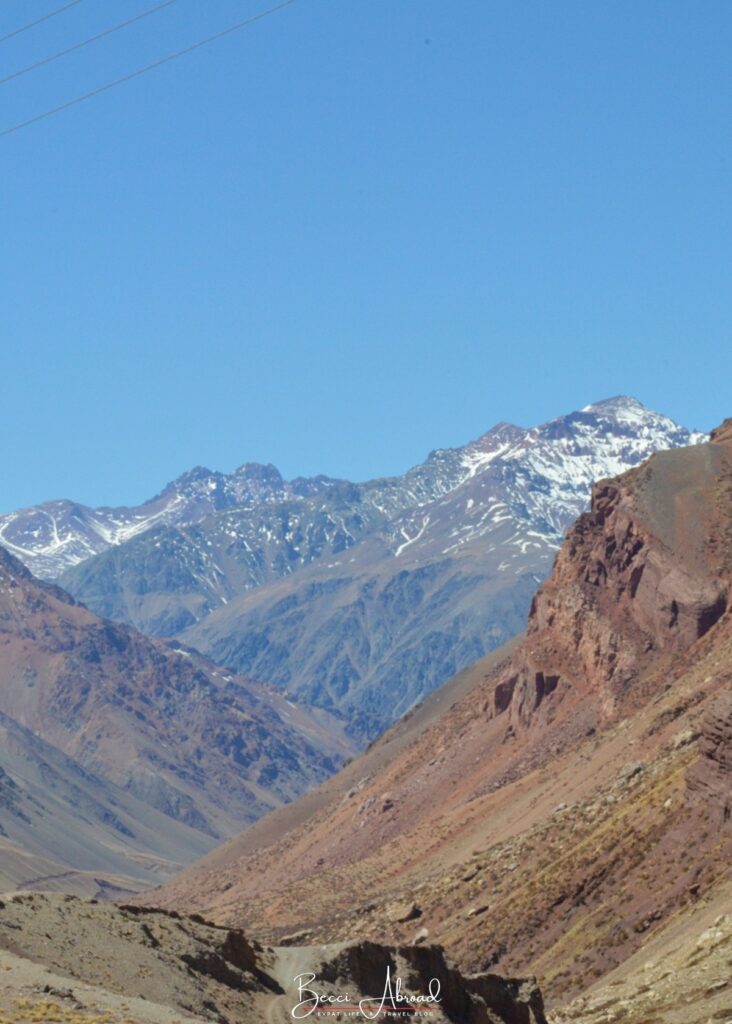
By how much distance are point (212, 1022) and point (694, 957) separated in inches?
776

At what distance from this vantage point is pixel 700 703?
107 meters

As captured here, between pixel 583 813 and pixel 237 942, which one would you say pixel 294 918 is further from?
pixel 237 942

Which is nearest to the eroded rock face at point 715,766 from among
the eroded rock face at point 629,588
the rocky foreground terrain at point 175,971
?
the rocky foreground terrain at point 175,971

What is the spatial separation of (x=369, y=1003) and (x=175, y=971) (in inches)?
206

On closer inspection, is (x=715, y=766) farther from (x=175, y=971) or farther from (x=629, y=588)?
(x=629, y=588)

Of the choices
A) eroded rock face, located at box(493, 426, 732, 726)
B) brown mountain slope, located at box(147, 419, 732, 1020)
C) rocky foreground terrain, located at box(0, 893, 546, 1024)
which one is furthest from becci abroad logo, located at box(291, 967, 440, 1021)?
eroded rock face, located at box(493, 426, 732, 726)

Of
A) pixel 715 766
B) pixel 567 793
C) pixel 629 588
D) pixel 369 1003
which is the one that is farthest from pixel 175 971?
pixel 629 588

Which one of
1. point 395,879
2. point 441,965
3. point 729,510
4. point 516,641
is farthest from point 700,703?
point 516,641

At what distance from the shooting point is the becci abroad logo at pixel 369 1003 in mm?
44562

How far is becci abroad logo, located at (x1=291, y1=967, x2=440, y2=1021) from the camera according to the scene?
44.6 metres

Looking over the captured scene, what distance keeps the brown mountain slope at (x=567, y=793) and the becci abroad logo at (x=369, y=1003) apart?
885 inches

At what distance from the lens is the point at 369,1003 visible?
4566cm

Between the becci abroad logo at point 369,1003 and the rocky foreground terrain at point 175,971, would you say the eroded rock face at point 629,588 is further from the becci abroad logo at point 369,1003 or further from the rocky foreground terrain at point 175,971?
the becci abroad logo at point 369,1003

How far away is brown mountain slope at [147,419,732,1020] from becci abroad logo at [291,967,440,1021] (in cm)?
2249
